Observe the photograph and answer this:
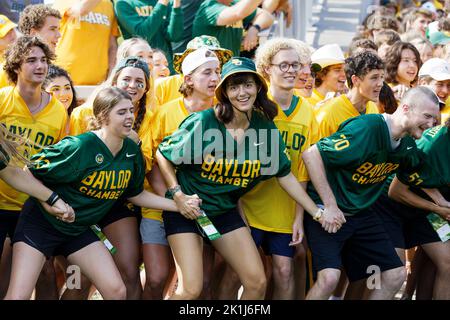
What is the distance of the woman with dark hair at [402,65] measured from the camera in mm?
7539

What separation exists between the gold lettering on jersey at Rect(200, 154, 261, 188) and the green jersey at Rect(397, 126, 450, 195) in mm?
1241

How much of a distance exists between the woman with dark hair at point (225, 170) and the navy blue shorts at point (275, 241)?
27cm

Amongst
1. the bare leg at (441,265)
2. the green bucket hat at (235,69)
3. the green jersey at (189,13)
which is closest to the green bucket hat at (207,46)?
the green bucket hat at (235,69)

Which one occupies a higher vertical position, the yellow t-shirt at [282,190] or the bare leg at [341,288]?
the yellow t-shirt at [282,190]

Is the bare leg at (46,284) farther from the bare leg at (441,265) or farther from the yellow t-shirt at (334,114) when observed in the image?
the bare leg at (441,265)

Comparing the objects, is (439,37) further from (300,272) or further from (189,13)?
(300,272)

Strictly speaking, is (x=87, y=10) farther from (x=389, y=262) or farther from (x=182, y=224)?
(x=389, y=262)

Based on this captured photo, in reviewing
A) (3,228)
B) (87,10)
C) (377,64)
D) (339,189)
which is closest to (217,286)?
(339,189)

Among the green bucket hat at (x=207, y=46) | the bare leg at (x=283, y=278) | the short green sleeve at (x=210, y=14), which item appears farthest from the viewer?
the short green sleeve at (x=210, y=14)

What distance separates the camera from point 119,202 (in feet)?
19.4

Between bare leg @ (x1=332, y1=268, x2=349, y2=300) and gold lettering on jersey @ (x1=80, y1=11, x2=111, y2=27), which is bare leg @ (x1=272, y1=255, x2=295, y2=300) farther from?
gold lettering on jersey @ (x1=80, y1=11, x2=111, y2=27)

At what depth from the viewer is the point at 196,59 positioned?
240 inches

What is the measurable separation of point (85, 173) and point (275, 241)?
1.51m
